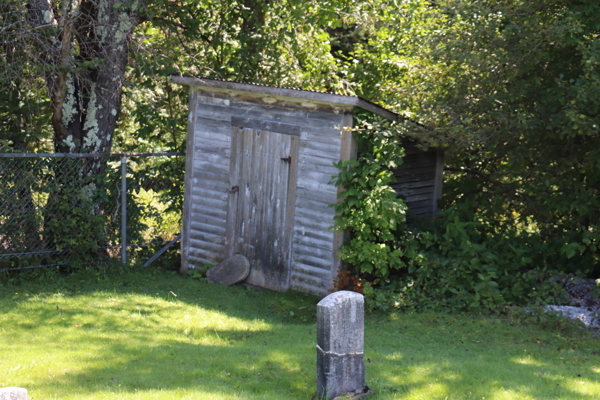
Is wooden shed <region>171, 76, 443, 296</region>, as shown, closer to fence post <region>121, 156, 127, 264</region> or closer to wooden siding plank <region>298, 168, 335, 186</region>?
wooden siding plank <region>298, 168, 335, 186</region>

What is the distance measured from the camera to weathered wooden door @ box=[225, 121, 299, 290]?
406 inches

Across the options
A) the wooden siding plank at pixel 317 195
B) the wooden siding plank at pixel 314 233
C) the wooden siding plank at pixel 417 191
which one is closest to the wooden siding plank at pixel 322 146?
the wooden siding plank at pixel 317 195

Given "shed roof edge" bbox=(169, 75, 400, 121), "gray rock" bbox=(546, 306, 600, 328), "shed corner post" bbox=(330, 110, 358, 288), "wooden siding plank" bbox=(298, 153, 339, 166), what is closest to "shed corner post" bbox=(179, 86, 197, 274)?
"shed roof edge" bbox=(169, 75, 400, 121)

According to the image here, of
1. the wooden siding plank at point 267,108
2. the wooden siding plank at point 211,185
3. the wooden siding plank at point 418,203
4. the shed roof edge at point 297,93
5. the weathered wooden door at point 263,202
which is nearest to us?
the shed roof edge at point 297,93

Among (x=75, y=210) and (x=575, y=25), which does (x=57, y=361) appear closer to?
(x=75, y=210)

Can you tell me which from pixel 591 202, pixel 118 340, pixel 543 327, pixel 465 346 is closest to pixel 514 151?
pixel 591 202

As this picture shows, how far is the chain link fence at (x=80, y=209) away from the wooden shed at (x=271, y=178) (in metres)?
0.78

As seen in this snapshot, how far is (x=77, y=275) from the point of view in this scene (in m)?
10.3

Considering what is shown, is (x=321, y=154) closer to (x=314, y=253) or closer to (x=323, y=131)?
(x=323, y=131)

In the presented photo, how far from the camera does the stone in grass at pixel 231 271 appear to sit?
1069 cm

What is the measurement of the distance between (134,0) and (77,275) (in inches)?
181

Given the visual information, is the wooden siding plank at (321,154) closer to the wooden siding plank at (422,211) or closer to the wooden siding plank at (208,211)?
the wooden siding plank at (208,211)

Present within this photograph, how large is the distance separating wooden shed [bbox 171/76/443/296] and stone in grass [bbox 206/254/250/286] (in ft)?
0.41

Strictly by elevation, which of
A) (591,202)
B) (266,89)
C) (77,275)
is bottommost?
(77,275)
